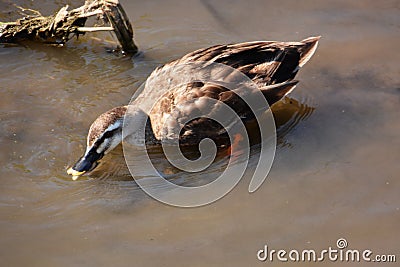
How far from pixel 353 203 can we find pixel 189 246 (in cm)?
144

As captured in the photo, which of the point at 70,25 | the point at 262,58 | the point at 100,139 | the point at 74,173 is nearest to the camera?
the point at 74,173

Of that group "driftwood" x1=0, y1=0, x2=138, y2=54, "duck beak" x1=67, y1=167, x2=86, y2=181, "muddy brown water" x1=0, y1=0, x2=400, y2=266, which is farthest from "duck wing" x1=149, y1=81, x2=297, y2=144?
"driftwood" x1=0, y1=0, x2=138, y2=54

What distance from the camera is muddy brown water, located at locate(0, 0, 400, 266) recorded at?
455 cm

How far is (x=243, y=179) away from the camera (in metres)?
5.15

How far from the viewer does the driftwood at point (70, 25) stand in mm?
6527

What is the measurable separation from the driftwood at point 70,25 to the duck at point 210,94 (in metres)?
0.99

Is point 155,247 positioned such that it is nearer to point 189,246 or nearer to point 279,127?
point 189,246

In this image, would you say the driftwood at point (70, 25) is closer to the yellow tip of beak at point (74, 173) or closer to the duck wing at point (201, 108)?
the duck wing at point (201, 108)

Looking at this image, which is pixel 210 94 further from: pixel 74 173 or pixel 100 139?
pixel 74 173

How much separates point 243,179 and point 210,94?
87 centimetres

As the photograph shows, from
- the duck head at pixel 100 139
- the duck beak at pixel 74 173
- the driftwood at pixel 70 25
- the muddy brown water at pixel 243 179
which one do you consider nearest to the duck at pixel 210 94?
the duck head at pixel 100 139

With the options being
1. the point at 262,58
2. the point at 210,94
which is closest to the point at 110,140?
the point at 210,94

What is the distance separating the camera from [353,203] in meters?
4.89

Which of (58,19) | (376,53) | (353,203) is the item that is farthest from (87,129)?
(376,53)
